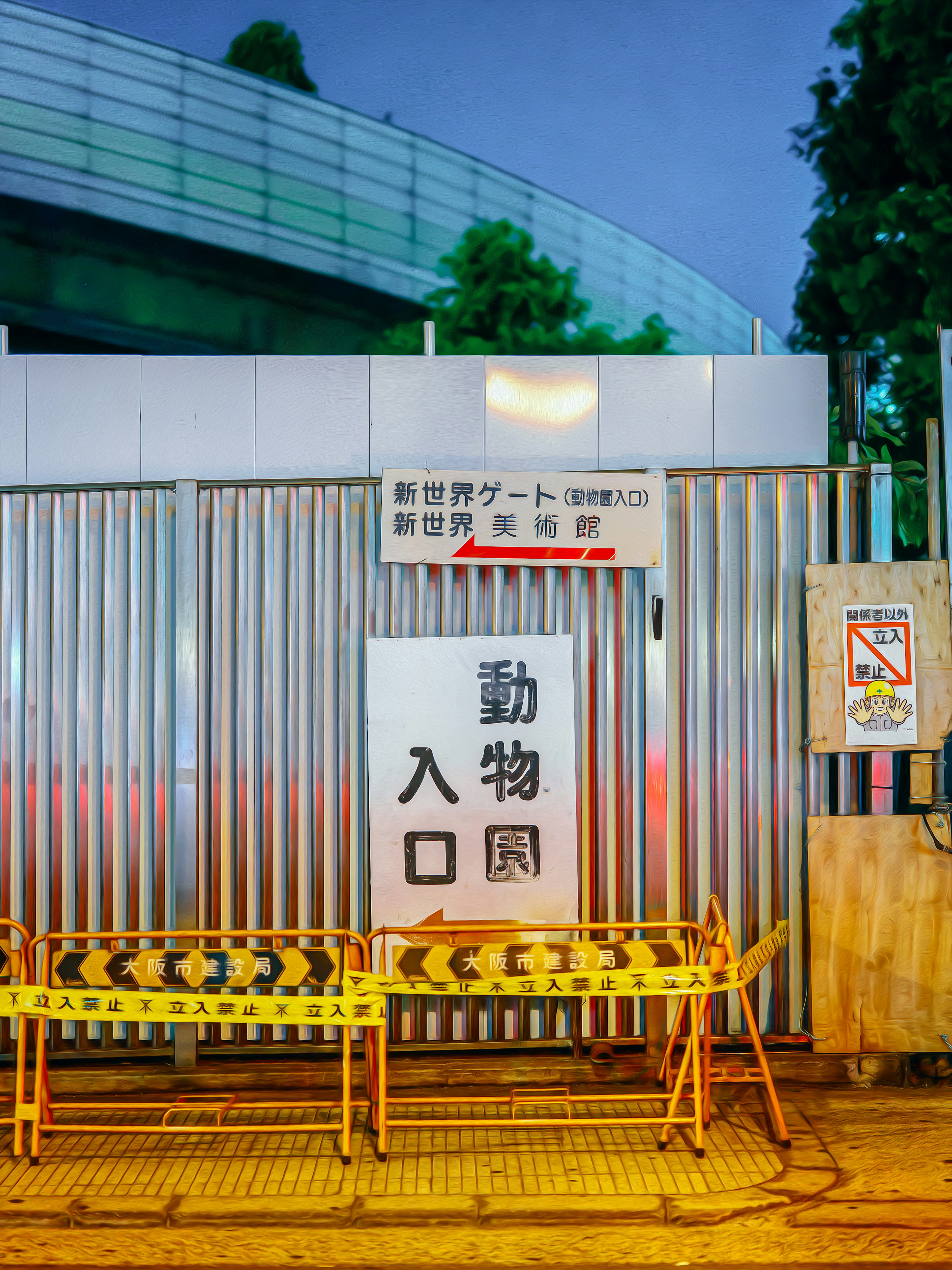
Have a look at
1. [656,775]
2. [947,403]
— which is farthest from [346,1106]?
[947,403]

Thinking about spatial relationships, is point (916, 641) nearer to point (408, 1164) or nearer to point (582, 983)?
point (582, 983)

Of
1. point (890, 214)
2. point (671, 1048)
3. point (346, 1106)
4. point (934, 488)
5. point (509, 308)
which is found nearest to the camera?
point (346, 1106)

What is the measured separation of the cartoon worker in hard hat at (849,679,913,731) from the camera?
6266mm

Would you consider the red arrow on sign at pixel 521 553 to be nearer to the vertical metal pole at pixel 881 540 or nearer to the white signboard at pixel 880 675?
the white signboard at pixel 880 675

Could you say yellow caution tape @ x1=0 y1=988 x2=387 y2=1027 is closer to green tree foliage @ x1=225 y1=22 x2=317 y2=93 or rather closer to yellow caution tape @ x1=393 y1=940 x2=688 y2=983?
yellow caution tape @ x1=393 y1=940 x2=688 y2=983

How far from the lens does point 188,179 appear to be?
12.1 meters

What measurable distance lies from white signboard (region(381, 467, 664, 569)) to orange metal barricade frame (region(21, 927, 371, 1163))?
2820 mm

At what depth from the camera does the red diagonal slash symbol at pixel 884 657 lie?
6.28 m

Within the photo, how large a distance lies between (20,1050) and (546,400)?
5722 millimetres

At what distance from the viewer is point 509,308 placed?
11016 millimetres

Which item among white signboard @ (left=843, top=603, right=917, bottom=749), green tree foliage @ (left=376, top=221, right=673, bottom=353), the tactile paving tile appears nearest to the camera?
the tactile paving tile

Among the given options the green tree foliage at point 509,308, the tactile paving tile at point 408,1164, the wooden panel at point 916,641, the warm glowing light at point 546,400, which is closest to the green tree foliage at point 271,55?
the green tree foliage at point 509,308

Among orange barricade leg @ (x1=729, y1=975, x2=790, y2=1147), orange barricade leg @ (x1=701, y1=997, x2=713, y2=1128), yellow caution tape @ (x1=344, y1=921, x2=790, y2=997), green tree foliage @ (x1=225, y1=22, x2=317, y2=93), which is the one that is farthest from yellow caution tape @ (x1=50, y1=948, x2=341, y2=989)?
green tree foliage @ (x1=225, y1=22, x2=317, y2=93)

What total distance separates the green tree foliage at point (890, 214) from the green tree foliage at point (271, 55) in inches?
257
